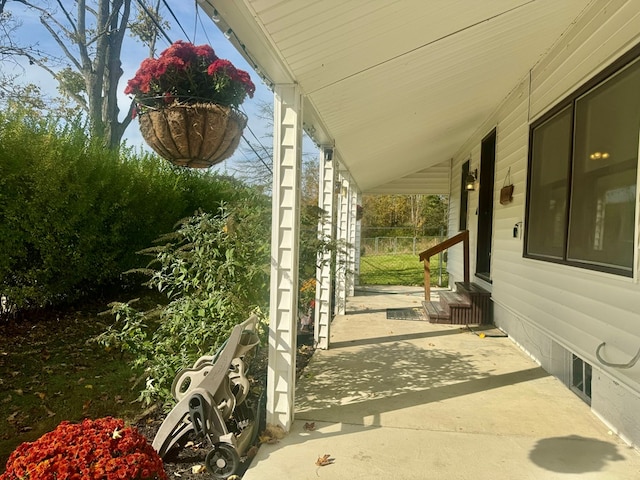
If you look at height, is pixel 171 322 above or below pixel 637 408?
above

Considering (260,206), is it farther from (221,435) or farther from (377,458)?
(377,458)

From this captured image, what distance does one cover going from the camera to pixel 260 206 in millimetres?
3033

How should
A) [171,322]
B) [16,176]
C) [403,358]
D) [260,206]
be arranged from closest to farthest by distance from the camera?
[171,322] → [260,206] → [16,176] → [403,358]

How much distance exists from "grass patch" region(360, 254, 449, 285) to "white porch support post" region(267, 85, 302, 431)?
8520 mm

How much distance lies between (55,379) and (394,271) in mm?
11263

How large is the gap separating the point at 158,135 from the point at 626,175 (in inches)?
110

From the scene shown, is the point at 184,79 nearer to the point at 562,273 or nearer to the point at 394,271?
the point at 562,273

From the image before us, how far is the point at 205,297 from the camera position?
2838 millimetres

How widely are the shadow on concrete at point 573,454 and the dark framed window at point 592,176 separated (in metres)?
1.00

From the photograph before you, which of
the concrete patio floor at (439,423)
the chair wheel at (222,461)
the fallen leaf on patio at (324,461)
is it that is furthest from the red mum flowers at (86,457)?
the fallen leaf on patio at (324,461)

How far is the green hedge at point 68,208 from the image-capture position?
3941mm

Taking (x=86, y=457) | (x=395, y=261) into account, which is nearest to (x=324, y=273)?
(x=86, y=457)

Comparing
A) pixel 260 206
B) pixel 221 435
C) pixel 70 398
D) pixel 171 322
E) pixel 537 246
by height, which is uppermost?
pixel 260 206

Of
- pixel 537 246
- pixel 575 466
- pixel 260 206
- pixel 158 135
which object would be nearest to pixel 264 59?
pixel 158 135
